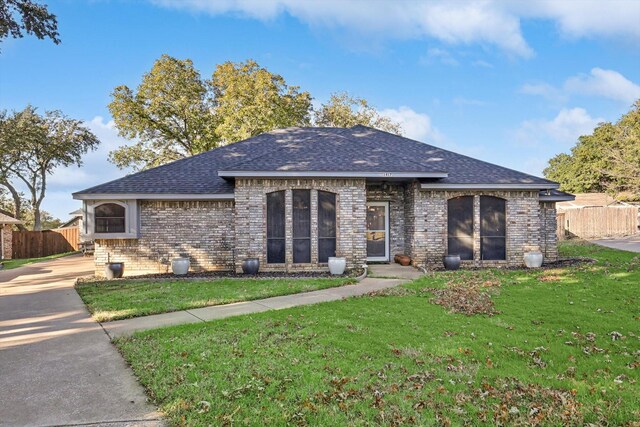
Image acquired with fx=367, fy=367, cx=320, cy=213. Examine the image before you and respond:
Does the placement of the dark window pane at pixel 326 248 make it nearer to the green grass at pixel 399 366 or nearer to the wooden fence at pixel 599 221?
the green grass at pixel 399 366

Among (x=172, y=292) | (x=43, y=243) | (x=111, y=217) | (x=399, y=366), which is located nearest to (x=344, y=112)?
(x=111, y=217)

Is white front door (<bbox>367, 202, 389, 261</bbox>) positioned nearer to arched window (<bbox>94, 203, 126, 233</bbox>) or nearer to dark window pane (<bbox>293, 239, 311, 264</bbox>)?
dark window pane (<bbox>293, 239, 311, 264</bbox>)

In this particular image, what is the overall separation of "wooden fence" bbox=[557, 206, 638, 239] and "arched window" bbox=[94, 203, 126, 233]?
26.3 meters

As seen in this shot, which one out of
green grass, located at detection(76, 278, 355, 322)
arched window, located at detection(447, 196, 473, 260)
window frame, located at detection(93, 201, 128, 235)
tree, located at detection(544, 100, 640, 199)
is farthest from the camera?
tree, located at detection(544, 100, 640, 199)

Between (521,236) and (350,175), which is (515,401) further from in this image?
(521,236)

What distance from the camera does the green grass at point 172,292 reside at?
7309 millimetres

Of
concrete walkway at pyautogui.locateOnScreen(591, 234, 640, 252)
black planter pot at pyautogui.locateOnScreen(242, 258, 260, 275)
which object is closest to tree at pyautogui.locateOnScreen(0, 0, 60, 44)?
black planter pot at pyautogui.locateOnScreen(242, 258, 260, 275)

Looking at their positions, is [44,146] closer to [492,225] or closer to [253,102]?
[253,102]

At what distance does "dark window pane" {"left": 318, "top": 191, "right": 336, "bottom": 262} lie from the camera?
11.9 meters

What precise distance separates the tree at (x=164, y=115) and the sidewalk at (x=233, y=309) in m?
21.9

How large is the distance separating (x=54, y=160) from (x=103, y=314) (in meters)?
32.6

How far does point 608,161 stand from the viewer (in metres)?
39.2

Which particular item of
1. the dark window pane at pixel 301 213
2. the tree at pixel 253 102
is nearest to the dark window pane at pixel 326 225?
the dark window pane at pixel 301 213

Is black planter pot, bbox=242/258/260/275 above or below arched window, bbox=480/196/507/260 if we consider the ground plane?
below
